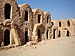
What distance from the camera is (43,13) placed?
90.5 feet

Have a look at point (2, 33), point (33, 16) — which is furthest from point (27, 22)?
point (2, 33)

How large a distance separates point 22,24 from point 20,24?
0.57 meters

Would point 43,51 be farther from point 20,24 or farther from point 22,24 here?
point 22,24

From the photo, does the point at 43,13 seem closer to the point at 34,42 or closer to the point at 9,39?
the point at 34,42

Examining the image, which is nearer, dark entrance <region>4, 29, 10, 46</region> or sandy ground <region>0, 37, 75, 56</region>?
sandy ground <region>0, 37, 75, 56</region>

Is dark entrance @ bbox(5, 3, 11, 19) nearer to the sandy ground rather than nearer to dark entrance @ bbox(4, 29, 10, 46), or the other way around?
dark entrance @ bbox(4, 29, 10, 46)

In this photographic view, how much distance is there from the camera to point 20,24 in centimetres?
2192

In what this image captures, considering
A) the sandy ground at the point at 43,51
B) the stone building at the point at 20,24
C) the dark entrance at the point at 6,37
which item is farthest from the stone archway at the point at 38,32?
the sandy ground at the point at 43,51

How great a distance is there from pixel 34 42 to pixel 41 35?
379 cm

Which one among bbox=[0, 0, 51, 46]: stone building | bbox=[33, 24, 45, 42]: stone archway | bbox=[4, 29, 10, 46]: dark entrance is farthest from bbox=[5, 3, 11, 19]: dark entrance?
bbox=[33, 24, 45, 42]: stone archway

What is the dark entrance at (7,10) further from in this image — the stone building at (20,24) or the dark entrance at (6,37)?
the dark entrance at (6,37)

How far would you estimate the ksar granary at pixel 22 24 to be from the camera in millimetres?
19797

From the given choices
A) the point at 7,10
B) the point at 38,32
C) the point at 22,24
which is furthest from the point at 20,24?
the point at 38,32

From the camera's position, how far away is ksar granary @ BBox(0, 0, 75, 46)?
19.8 m
